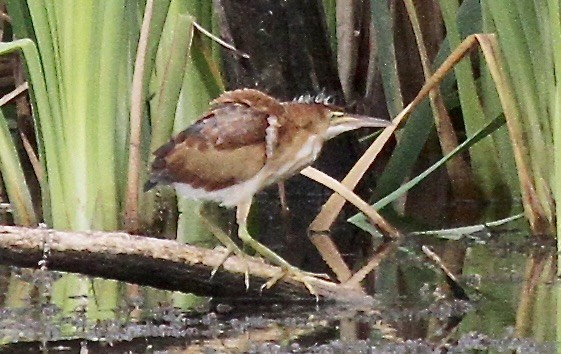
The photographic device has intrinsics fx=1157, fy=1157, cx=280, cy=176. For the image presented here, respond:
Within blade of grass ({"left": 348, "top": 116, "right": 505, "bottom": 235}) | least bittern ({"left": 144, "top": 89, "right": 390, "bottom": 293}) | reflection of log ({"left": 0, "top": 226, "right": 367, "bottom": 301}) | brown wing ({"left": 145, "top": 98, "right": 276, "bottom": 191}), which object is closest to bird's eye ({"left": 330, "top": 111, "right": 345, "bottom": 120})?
least bittern ({"left": 144, "top": 89, "right": 390, "bottom": 293})

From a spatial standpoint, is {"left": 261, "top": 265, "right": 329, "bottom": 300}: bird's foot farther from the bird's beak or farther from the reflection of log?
the bird's beak

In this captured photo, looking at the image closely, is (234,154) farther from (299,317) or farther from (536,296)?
(536,296)

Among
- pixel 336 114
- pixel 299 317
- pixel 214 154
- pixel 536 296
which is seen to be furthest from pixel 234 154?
pixel 536 296

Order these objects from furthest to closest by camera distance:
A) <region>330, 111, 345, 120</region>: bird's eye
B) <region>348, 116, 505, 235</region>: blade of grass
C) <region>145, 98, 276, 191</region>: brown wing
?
<region>348, 116, 505, 235</region>: blade of grass, <region>330, 111, 345, 120</region>: bird's eye, <region>145, 98, 276, 191</region>: brown wing

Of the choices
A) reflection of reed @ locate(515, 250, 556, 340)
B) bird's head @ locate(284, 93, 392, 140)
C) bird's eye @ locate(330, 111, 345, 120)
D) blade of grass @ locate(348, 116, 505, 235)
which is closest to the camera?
reflection of reed @ locate(515, 250, 556, 340)

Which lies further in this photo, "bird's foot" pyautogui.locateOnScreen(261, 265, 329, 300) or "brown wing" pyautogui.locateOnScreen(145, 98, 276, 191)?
"brown wing" pyautogui.locateOnScreen(145, 98, 276, 191)

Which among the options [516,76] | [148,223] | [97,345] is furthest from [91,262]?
[516,76]

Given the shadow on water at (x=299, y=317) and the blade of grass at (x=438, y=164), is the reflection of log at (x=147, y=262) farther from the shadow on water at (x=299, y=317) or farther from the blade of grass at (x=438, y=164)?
the blade of grass at (x=438, y=164)
